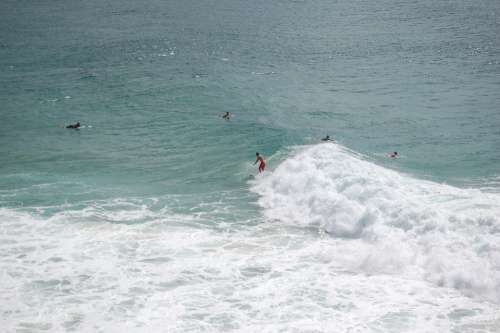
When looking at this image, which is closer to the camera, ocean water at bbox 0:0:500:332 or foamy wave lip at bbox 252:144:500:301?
ocean water at bbox 0:0:500:332

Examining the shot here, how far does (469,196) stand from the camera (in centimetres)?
2369

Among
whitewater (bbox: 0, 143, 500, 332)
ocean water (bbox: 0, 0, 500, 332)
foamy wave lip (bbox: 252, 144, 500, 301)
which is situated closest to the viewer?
whitewater (bbox: 0, 143, 500, 332)

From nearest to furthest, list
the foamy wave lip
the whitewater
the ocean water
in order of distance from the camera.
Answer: the whitewater → the ocean water → the foamy wave lip

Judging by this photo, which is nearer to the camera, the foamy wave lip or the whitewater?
the whitewater

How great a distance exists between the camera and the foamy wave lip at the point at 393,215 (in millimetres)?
18062

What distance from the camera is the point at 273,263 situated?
18.8m

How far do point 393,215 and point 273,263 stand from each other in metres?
6.02

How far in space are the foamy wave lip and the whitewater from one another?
6 cm

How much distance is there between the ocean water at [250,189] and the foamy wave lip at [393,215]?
91mm

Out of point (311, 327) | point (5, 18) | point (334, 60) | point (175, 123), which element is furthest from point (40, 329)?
point (5, 18)

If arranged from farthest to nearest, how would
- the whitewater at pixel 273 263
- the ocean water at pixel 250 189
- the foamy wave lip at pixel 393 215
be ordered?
the foamy wave lip at pixel 393 215 → the ocean water at pixel 250 189 → the whitewater at pixel 273 263

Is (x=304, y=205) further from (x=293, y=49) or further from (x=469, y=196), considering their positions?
(x=293, y=49)

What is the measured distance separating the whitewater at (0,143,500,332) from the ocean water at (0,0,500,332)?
0.25 ft

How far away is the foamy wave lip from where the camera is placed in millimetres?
18062
